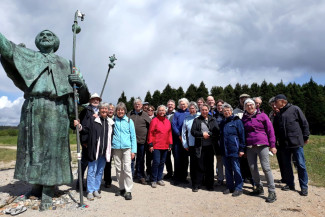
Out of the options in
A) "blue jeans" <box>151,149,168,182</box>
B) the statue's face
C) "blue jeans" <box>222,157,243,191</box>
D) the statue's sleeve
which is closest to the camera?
the statue's sleeve

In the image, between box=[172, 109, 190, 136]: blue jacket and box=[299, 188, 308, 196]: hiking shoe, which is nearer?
box=[299, 188, 308, 196]: hiking shoe

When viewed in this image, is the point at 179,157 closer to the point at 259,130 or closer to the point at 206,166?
the point at 206,166

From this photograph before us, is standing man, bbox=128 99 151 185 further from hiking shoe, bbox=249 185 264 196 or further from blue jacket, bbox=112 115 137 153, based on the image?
hiking shoe, bbox=249 185 264 196

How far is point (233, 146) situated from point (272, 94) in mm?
32702

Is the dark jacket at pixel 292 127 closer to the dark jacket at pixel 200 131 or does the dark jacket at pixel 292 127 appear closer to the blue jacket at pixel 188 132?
the dark jacket at pixel 200 131

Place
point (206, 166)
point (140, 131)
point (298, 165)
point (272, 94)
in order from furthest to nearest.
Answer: point (272, 94)
point (140, 131)
point (206, 166)
point (298, 165)

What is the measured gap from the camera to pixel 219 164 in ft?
22.0

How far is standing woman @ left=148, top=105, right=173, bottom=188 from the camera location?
6.38 m

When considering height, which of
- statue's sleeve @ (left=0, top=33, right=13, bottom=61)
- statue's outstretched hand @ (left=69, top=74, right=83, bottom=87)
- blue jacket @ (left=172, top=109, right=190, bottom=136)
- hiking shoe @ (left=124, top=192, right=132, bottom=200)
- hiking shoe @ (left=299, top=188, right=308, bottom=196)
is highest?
statue's sleeve @ (left=0, top=33, right=13, bottom=61)

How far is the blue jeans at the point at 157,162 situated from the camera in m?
6.35

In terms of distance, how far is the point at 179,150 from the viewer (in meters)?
6.72

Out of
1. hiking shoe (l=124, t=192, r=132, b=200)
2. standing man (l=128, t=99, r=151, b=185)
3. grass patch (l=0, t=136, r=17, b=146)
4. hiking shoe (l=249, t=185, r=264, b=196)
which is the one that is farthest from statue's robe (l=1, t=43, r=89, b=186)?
grass patch (l=0, t=136, r=17, b=146)

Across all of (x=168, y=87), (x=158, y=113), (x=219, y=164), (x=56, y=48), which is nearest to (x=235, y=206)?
(x=219, y=164)

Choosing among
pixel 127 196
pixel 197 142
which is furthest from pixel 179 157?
pixel 127 196
